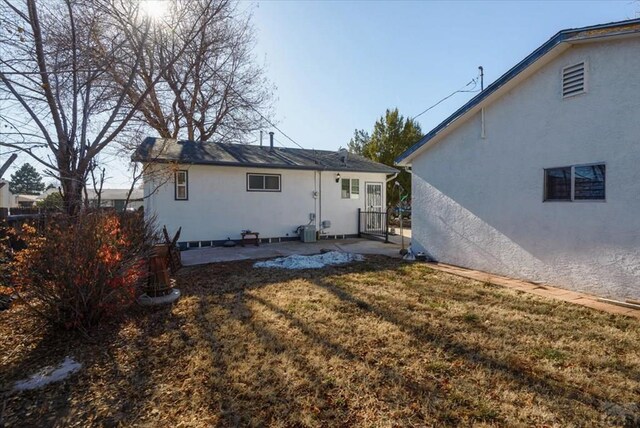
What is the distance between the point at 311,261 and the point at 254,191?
15.8ft

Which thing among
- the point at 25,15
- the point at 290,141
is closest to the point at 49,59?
the point at 25,15

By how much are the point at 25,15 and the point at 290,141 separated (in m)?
11.1

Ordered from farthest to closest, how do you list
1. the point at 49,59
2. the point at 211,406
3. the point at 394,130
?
the point at 394,130
the point at 49,59
the point at 211,406

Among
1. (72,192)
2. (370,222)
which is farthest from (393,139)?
(72,192)

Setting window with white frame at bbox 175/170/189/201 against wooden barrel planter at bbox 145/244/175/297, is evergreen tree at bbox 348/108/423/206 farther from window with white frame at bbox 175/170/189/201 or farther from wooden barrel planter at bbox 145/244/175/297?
wooden barrel planter at bbox 145/244/175/297

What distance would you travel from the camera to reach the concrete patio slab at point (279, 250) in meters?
9.45

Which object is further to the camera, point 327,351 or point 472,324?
point 472,324

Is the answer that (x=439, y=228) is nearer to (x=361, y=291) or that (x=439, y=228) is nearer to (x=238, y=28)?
(x=361, y=291)

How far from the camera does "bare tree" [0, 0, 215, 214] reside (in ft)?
15.9

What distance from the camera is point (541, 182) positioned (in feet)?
20.1

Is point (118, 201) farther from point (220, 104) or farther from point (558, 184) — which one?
point (558, 184)

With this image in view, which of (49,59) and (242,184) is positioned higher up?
(49,59)

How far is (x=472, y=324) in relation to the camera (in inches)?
169

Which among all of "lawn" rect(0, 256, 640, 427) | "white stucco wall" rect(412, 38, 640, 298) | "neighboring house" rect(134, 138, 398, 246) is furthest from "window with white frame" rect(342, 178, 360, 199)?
"lawn" rect(0, 256, 640, 427)
